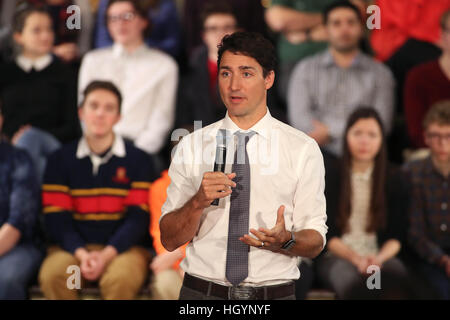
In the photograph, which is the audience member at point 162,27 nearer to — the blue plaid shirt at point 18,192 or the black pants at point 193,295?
the blue plaid shirt at point 18,192

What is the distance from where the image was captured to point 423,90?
2.97 m

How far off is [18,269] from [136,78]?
0.95 meters

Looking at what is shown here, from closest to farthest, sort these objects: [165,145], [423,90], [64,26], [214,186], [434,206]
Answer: [214,186] → [434,206] → [165,145] → [423,90] → [64,26]

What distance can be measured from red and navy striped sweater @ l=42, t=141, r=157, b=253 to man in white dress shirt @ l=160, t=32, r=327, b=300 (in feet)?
3.56

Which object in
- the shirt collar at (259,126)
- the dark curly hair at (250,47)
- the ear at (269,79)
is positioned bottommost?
the shirt collar at (259,126)

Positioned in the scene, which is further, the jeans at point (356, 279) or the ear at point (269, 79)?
the jeans at point (356, 279)

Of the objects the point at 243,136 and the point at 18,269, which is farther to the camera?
the point at 18,269

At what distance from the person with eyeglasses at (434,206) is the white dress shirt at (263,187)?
1444mm

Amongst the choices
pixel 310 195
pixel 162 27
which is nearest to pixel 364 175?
pixel 310 195

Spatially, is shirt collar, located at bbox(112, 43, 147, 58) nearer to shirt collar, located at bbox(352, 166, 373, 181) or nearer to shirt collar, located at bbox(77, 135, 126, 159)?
A: shirt collar, located at bbox(77, 135, 126, 159)

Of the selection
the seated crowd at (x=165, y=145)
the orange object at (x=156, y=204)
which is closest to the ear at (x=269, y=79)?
the seated crowd at (x=165, y=145)

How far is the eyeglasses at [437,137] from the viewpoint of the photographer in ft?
8.35

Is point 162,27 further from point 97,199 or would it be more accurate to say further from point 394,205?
point 394,205
